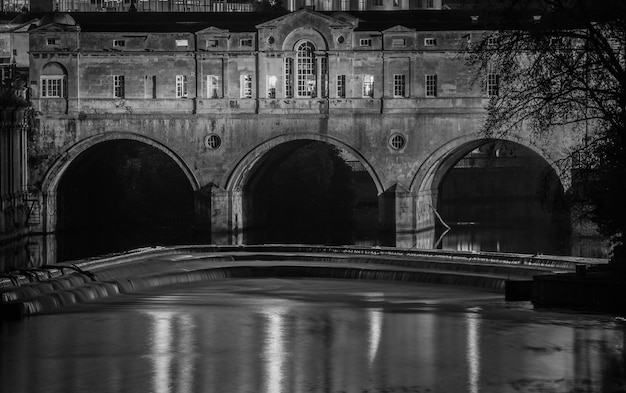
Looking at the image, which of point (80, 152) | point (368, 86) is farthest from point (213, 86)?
point (368, 86)

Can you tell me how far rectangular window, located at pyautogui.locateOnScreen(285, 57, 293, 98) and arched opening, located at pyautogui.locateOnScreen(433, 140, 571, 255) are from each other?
27.5 feet

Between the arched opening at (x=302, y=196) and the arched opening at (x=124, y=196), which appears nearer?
the arched opening at (x=124, y=196)

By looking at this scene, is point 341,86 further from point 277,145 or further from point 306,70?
point 277,145

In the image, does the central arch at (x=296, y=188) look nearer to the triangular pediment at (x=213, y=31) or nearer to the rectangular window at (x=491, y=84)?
the triangular pediment at (x=213, y=31)

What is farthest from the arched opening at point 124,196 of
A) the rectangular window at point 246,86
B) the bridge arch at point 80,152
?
the rectangular window at point 246,86

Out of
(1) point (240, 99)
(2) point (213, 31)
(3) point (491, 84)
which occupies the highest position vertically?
(2) point (213, 31)

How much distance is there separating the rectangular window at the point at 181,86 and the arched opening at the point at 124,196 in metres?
3.86

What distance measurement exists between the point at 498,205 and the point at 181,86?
2578 cm

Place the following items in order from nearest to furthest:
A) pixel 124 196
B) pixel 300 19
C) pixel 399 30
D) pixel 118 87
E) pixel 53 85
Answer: pixel 399 30
pixel 300 19
pixel 118 87
pixel 53 85
pixel 124 196

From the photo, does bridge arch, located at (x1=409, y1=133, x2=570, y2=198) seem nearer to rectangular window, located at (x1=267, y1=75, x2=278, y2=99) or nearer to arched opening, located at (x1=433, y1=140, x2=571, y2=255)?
arched opening, located at (x1=433, y1=140, x2=571, y2=255)

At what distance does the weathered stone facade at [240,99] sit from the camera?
72188mm

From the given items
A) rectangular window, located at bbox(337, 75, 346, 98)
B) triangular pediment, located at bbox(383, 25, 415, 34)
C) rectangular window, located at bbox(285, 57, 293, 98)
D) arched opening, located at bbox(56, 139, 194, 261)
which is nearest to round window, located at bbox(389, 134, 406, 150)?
rectangular window, located at bbox(337, 75, 346, 98)

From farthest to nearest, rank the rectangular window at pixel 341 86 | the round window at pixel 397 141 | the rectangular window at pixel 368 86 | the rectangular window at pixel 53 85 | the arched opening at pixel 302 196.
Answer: the arched opening at pixel 302 196 → the rectangular window at pixel 53 85 → the rectangular window at pixel 341 86 → the rectangular window at pixel 368 86 → the round window at pixel 397 141

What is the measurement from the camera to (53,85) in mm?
73938
